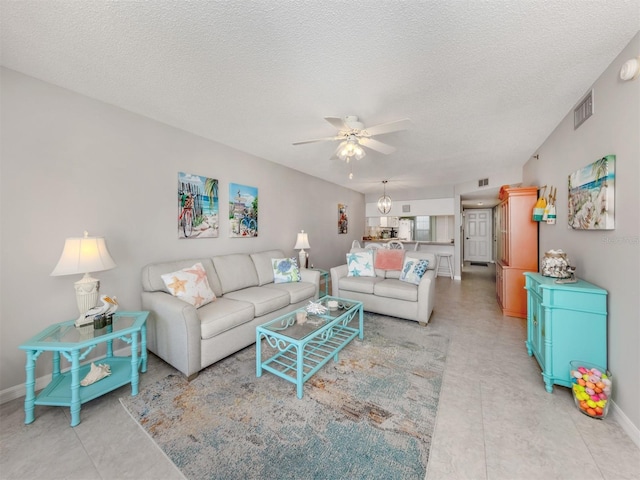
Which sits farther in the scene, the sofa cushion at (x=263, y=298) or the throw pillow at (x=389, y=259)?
the throw pillow at (x=389, y=259)

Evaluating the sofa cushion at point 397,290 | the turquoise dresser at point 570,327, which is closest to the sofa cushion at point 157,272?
the sofa cushion at point 397,290

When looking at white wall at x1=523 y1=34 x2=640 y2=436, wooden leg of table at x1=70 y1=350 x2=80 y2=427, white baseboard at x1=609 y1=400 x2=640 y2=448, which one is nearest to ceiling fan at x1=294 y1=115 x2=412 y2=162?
white wall at x1=523 y1=34 x2=640 y2=436

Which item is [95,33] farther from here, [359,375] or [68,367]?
[359,375]

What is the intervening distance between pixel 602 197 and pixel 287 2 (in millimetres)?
2432

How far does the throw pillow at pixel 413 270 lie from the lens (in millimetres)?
3520

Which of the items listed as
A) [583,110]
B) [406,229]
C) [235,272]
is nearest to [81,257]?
[235,272]

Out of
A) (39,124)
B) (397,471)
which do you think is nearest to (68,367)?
(39,124)

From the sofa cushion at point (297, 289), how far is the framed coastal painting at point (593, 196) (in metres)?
2.83

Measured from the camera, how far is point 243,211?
12.2 feet

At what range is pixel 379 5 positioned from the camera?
1.31 m

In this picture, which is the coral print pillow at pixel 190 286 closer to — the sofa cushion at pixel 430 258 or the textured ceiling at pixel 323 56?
the textured ceiling at pixel 323 56

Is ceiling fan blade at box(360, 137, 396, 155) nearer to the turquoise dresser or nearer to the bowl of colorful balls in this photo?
the turquoise dresser

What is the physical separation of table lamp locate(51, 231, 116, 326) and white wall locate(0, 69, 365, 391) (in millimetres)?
285

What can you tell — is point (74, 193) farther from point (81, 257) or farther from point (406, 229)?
point (406, 229)
